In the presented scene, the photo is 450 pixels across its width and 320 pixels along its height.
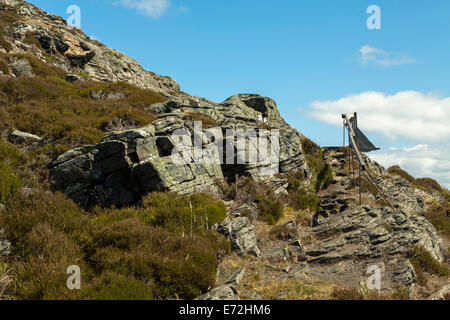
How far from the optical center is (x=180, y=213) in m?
9.52

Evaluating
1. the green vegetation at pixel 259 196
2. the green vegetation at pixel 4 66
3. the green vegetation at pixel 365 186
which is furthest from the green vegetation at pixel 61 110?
the green vegetation at pixel 365 186

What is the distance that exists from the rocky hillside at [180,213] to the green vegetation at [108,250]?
0.12 feet

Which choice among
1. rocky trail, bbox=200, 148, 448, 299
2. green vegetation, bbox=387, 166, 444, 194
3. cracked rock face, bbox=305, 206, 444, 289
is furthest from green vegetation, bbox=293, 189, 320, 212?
green vegetation, bbox=387, 166, 444, 194

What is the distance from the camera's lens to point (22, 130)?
44.4 feet

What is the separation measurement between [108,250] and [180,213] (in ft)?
9.54

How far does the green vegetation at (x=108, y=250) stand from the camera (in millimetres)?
5844

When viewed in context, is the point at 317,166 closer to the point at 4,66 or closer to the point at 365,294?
the point at 365,294

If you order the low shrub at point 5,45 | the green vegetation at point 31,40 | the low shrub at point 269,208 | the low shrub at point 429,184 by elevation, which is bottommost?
the low shrub at point 269,208

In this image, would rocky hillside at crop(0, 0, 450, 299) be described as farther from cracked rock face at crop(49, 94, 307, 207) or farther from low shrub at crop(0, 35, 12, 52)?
low shrub at crop(0, 35, 12, 52)

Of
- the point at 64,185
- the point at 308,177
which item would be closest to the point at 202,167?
the point at 64,185

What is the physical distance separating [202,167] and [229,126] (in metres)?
4.22

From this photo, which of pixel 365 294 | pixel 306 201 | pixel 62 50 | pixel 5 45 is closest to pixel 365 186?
pixel 306 201

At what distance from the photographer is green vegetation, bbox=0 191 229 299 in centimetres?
584

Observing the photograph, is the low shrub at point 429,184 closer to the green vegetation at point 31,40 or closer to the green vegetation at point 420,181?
the green vegetation at point 420,181
